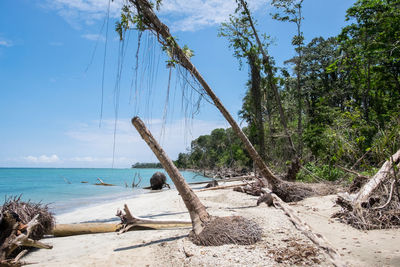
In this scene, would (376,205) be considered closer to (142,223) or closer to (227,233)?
(227,233)

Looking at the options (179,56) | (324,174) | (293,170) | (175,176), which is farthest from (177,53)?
(324,174)

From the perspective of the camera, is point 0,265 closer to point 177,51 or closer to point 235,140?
point 177,51

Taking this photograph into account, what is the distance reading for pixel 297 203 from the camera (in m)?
7.39

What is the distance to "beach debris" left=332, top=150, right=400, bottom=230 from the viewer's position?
475 cm

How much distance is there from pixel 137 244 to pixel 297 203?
16.4 feet

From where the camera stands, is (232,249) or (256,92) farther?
(256,92)

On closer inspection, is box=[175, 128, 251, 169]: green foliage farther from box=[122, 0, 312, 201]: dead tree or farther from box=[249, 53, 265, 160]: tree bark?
box=[122, 0, 312, 201]: dead tree

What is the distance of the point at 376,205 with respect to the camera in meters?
5.23

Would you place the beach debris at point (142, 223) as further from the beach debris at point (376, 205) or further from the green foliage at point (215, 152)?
the green foliage at point (215, 152)

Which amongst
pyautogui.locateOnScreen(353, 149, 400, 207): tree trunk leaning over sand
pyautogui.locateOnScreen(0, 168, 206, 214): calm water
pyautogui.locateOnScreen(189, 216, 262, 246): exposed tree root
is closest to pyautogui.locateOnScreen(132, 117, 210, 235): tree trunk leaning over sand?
pyautogui.locateOnScreen(189, 216, 262, 246): exposed tree root

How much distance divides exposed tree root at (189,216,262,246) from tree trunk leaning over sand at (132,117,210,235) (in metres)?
0.29

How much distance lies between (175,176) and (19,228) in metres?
2.79

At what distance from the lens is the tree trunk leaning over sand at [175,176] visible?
4.55 m

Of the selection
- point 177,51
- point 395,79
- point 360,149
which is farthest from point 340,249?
point 395,79
